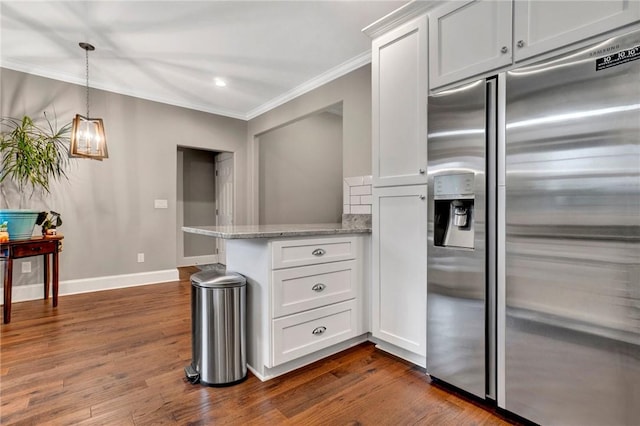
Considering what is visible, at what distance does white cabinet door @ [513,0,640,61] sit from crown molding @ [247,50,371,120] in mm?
1670

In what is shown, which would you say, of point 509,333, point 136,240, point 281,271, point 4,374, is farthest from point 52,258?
point 509,333

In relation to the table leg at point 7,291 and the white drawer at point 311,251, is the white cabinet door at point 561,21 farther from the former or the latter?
the table leg at point 7,291

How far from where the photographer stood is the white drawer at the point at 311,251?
187 centimetres

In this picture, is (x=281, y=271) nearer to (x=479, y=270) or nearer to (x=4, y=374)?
(x=479, y=270)

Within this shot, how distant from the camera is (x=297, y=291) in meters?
1.95

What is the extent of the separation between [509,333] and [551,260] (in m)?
0.42

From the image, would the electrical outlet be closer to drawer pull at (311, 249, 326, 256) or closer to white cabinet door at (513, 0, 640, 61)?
drawer pull at (311, 249, 326, 256)

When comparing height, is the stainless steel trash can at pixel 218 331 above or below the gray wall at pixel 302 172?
below

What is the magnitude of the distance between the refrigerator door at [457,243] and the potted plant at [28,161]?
368 cm

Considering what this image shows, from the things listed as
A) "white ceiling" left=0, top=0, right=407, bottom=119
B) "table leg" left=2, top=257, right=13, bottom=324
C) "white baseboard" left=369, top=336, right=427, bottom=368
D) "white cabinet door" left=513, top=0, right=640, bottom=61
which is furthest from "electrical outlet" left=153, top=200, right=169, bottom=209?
"white cabinet door" left=513, top=0, right=640, bottom=61

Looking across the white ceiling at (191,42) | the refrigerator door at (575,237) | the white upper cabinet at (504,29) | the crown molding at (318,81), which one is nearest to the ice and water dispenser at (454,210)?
the refrigerator door at (575,237)

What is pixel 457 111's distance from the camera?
5.68 feet

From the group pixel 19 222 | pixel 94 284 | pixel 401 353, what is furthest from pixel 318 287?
pixel 94 284

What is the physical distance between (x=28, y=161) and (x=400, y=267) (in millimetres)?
3776
